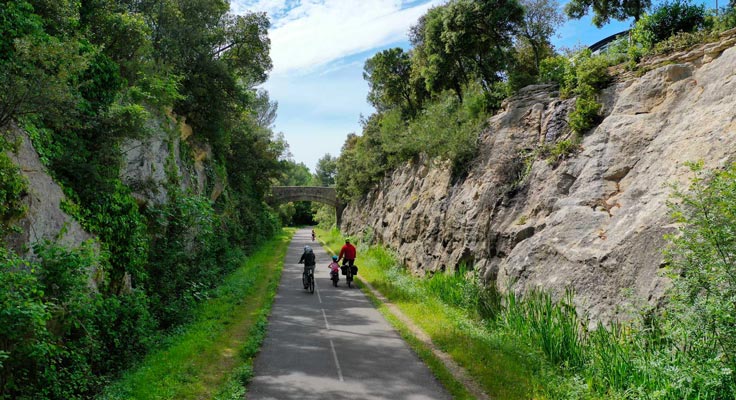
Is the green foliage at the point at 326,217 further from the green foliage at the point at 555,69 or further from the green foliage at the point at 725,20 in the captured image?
the green foliage at the point at 725,20

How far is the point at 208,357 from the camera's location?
30.5 ft

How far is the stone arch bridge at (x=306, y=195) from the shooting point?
51531 mm

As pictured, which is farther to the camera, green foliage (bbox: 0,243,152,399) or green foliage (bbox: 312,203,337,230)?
green foliage (bbox: 312,203,337,230)

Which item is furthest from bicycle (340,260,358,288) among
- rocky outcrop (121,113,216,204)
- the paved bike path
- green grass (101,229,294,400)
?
rocky outcrop (121,113,216,204)

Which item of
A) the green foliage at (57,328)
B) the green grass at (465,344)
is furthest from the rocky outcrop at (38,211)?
the green grass at (465,344)

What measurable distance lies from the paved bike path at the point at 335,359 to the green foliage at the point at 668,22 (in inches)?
449

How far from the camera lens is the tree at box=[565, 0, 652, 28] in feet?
61.5

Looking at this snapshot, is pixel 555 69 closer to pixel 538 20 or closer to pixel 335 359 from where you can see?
pixel 538 20

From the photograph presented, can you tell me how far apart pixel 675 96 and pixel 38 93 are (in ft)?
43.6

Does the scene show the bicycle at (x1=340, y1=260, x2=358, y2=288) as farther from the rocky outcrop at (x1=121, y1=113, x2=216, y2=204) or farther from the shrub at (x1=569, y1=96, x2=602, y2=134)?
the shrub at (x1=569, y1=96, x2=602, y2=134)

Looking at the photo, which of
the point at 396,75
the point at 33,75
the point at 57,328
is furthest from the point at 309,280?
the point at 396,75

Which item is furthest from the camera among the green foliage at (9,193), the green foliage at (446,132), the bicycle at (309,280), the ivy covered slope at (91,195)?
the green foliage at (446,132)

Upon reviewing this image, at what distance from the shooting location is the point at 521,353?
8.62m

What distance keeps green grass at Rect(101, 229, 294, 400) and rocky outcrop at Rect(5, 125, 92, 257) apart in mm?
2765
